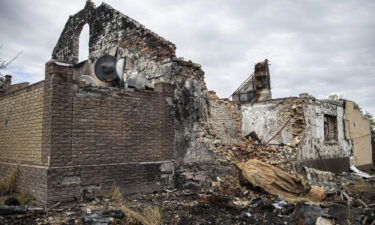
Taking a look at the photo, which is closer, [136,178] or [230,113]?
[136,178]

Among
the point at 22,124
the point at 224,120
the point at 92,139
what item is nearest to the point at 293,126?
the point at 224,120

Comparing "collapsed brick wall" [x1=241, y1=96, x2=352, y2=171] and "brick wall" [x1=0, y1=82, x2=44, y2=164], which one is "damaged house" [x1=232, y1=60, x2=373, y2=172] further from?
"brick wall" [x1=0, y1=82, x2=44, y2=164]

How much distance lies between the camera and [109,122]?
703 cm

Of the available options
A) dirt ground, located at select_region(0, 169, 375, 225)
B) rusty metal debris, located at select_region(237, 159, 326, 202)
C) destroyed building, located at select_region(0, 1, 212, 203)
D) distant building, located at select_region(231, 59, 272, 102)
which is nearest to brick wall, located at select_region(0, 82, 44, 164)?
destroyed building, located at select_region(0, 1, 212, 203)

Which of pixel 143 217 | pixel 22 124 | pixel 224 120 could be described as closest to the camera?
pixel 143 217

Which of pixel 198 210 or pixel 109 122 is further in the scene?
pixel 109 122

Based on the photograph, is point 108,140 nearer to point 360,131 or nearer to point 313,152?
point 313,152

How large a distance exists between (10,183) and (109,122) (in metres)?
2.73

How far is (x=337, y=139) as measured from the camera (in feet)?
41.4

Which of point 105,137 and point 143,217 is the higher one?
point 105,137

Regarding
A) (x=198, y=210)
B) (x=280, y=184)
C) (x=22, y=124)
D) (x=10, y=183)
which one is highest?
(x=22, y=124)

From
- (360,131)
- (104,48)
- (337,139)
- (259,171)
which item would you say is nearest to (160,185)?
(259,171)

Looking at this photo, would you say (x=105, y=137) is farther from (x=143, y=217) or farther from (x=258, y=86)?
(x=258, y=86)

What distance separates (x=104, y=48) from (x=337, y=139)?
9982 mm
